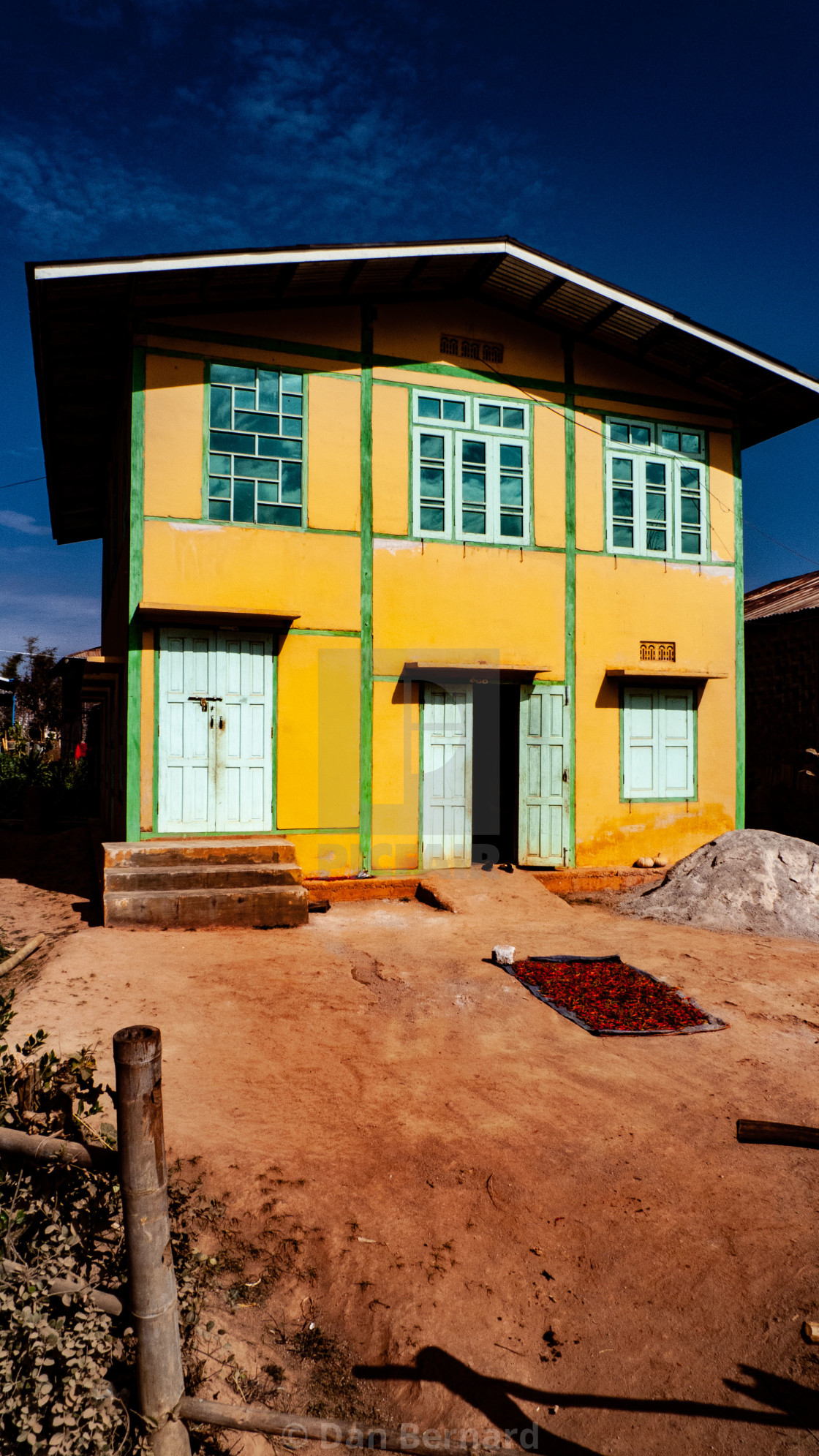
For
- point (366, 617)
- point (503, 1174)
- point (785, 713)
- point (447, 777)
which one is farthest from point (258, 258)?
point (785, 713)

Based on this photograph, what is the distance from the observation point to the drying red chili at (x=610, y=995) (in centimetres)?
615

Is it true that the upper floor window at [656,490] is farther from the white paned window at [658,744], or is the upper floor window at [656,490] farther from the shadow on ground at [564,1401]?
the shadow on ground at [564,1401]

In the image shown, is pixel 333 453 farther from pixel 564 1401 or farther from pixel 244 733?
pixel 564 1401

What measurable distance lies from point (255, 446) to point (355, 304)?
2261 mm

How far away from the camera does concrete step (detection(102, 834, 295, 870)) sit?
8.53 meters

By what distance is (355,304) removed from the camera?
10.3 m

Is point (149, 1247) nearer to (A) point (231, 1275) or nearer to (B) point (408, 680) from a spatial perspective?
(A) point (231, 1275)

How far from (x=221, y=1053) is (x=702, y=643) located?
9052 mm

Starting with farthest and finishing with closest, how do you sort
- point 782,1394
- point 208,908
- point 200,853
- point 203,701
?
point 203,701 → point 200,853 → point 208,908 → point 782,1394

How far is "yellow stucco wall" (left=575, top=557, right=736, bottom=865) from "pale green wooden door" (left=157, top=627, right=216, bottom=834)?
482cm

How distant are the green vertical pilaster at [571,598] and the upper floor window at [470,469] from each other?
23.7 inches

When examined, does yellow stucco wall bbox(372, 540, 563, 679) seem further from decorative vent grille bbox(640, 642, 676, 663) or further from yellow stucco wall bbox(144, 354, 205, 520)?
yellow stucco wall bbox(144, 354, 205, 520)

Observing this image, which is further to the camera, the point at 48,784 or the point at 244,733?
the point at 48,784

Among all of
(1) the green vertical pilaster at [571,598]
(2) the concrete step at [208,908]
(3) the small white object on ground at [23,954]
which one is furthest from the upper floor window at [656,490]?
(3) the small white object on ground at [23,954]
